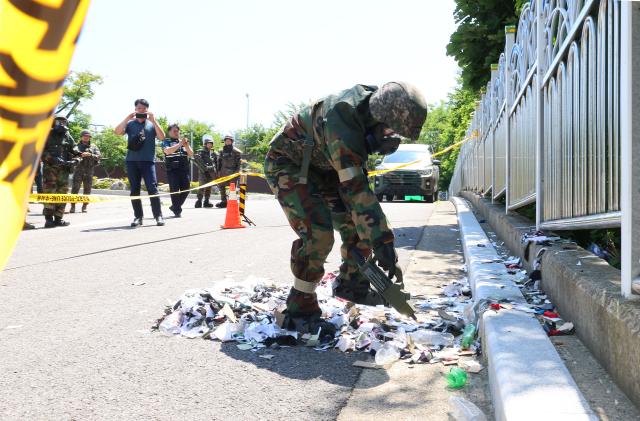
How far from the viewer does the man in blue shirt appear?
1094cm

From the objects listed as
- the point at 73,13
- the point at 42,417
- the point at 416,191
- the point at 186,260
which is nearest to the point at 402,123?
the point at 42,417

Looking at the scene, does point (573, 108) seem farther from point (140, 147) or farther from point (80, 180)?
point (80, 180)

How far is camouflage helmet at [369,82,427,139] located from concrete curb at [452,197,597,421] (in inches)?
44.2

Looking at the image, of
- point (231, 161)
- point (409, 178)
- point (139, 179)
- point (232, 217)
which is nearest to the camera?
point (232, 217)

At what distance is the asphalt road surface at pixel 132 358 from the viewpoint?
2791 mm

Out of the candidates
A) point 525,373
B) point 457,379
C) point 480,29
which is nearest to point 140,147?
point 480,29

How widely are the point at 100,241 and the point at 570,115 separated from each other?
669 centimetres

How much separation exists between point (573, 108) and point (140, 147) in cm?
845

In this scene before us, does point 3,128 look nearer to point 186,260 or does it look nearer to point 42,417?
point 42,417

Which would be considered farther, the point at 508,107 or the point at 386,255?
the point at 508,107

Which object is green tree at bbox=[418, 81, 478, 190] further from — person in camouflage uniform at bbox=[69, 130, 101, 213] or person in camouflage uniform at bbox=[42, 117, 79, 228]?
person in camouflage uniform at bbox=[42, 117, 79, 228]

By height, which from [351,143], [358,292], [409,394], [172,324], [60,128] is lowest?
[409,394]

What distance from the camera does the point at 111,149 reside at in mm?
64500

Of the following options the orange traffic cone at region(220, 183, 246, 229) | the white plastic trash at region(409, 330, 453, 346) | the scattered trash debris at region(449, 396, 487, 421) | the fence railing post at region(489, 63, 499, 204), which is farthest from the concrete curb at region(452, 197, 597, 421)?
the orange traffic cone at region(220, 183, 246, 229)
